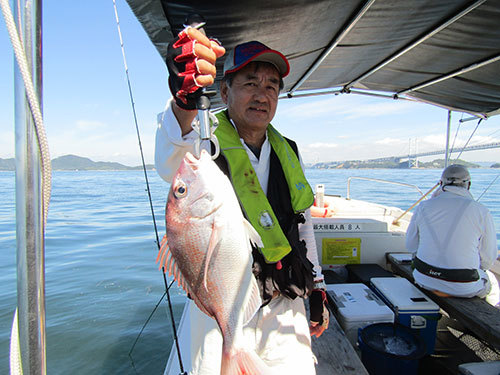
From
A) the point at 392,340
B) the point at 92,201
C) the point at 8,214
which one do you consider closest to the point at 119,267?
the point at 392,340

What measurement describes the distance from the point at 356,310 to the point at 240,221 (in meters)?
2.73

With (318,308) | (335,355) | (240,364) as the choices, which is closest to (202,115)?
(240,364)

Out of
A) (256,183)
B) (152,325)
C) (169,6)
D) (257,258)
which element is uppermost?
(169,6)

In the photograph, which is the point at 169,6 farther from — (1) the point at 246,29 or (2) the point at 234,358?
(2) the point at 234,358

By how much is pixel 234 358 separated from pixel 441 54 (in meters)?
3.89

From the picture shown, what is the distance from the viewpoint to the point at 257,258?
1843 millimetres

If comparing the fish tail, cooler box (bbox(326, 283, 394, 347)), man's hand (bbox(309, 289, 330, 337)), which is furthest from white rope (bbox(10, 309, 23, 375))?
cooler box (bbox(326, 283, 394, 347))

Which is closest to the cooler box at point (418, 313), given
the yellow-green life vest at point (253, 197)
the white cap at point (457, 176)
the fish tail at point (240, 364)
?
the white cap at point (457, 176)

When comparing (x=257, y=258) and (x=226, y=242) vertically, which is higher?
(x=226, y=242)

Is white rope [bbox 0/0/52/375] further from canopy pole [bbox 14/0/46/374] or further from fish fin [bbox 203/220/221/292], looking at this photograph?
fish fin [bbox 203/220/221/292]

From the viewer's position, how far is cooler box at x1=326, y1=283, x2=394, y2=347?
3303 millimetres

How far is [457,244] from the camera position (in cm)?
352

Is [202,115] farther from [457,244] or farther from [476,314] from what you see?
[457,244]

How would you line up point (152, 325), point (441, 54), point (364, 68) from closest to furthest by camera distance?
point (441, 54) < point (364, 68) < point (152, 325)
